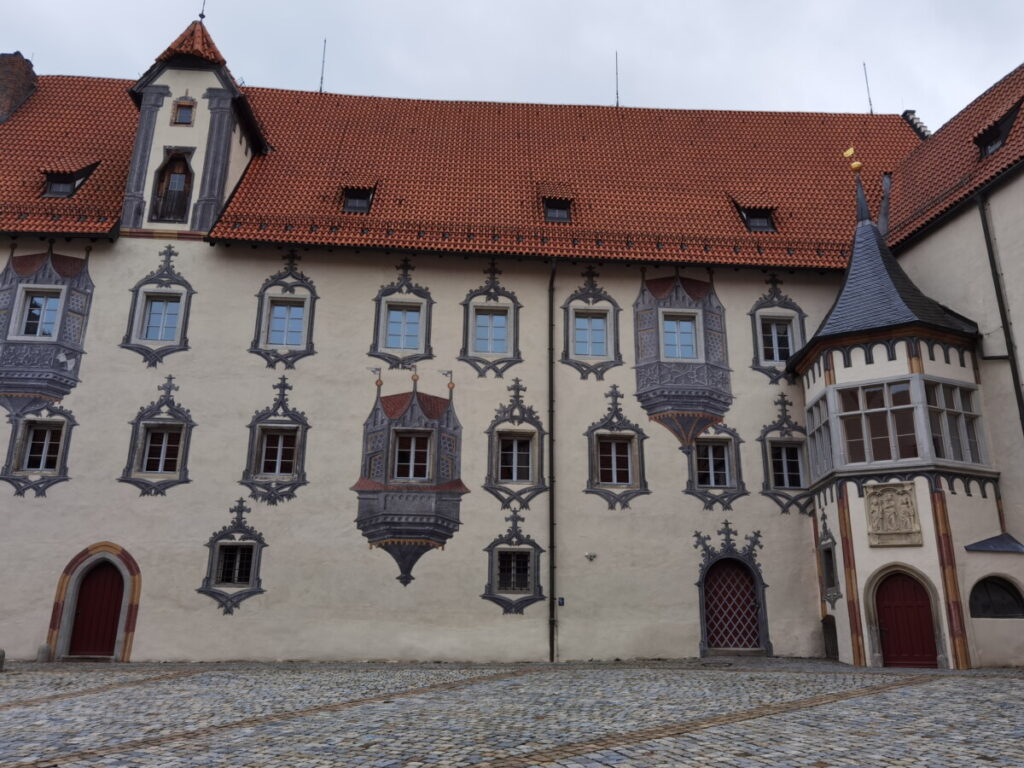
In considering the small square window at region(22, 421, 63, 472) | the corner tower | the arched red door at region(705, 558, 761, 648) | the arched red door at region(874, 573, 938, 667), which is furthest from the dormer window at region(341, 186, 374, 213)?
the arched red door at region(874, 573, 938, 667)

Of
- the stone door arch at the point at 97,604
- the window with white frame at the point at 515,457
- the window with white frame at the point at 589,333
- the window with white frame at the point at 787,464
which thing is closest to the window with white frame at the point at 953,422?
the window with white frame at the point at 787,464

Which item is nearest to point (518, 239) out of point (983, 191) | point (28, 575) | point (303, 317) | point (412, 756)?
point (303, 317)

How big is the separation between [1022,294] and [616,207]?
9.24 metres

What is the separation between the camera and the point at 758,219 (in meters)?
21.6

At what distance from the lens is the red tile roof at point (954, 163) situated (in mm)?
17891

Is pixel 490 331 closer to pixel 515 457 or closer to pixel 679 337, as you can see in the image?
pixel 515 457

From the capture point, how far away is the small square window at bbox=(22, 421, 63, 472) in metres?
18.0

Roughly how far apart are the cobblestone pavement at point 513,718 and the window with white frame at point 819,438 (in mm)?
4503

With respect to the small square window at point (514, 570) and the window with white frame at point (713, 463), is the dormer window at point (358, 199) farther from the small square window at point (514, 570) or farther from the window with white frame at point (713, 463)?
the window with white frame at point (713, 463)

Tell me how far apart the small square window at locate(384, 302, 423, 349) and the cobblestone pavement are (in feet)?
24.2

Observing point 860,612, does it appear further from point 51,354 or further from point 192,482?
point 51,354

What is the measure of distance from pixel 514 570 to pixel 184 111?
1354 centimetres

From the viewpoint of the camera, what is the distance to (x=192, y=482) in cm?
1805

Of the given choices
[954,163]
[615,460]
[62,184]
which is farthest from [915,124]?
[62,184]
